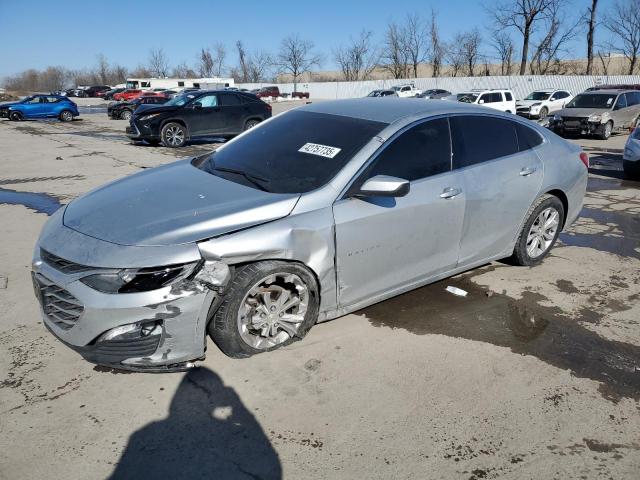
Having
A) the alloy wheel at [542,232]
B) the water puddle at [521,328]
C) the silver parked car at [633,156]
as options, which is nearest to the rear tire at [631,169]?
the silver parked car at [633,156]

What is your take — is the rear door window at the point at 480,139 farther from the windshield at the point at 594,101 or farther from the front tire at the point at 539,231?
the windshield at the point at 594,101

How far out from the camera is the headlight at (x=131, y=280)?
2.73 meters

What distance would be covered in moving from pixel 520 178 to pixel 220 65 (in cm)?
10021

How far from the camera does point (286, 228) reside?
3090mm

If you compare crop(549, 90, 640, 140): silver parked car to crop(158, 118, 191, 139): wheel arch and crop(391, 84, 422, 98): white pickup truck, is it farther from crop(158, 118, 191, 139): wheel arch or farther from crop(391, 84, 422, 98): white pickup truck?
crop(391, 84, 422, 98): white pickup truck

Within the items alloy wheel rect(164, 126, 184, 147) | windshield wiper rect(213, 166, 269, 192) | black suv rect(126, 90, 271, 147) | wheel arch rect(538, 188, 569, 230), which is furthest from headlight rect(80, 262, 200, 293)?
alloy wheel rect(164, 126, 184, 147)

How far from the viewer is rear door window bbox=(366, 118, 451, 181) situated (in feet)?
11.7

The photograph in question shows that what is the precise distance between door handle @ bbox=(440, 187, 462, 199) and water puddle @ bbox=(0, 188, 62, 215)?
580 cm

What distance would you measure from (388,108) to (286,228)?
1608 mm

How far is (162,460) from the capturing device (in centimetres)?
242

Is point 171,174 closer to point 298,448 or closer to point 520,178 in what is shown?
point 298,448

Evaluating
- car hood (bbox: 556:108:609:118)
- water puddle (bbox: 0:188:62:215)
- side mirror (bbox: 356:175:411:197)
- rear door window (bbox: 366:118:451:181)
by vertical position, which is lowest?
water puddle (bbox: 0:188:62:215)

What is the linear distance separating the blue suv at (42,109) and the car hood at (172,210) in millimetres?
26238

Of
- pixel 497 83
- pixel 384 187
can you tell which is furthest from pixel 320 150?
pixel 497 83
